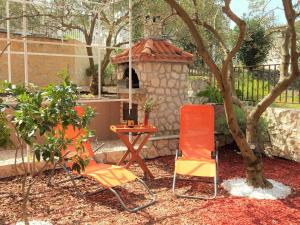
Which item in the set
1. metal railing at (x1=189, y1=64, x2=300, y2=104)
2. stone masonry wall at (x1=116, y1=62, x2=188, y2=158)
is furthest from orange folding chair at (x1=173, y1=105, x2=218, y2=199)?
metal railing at (x1=189, y1=64, x2=300, y2=104)

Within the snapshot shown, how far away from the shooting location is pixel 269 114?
327 inches

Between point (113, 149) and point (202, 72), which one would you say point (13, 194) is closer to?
point (113, 149)

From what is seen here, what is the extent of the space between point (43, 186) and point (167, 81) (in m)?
4.01

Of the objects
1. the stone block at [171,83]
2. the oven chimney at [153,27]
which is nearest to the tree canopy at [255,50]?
the oven chimney at [153,27]

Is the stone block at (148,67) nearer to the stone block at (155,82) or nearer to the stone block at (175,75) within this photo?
the stone block at (155,82)

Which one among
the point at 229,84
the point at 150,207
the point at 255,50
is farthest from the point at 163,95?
the point at 255,50

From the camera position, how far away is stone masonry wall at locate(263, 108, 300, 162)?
24.9ft

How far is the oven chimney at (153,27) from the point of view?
8.80 m

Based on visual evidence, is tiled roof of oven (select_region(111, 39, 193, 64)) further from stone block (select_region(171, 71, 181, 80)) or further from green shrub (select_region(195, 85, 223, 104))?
green shrub (select_region(195, 85, 223, 104))

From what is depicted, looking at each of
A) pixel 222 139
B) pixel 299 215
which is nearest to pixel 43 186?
pixel 299 215

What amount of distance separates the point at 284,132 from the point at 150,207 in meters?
4.21

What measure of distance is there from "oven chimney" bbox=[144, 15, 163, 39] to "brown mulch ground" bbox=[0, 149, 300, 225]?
4.18 meters

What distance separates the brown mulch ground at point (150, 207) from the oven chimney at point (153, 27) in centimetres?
418

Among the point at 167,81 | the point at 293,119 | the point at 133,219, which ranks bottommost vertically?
the point at 133,219
